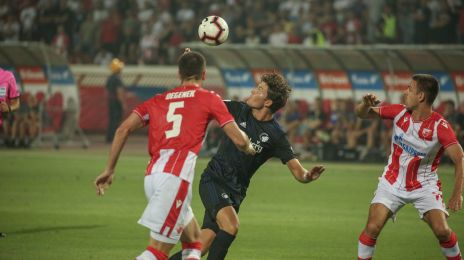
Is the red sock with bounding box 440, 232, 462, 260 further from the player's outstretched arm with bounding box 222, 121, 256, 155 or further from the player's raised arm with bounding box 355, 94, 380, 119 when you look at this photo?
the player's outstretched arm with bounding box 222, 121, 256, 155

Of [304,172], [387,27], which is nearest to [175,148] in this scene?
[304,172]

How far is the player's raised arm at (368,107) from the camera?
31.0 ft

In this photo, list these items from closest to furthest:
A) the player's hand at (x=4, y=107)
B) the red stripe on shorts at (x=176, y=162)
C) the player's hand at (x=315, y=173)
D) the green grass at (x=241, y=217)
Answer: the red stripe on shorts at (x=176, y=162)
the player's hand at (x=315, y=173)
the green grass at (x=241, y=217)
the player's hand at (x=4, y=107)

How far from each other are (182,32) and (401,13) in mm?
8873

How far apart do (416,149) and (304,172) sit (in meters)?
1.26

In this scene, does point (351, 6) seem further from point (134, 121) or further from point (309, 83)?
point (134, 121)

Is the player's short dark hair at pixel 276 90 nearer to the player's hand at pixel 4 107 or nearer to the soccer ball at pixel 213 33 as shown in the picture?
the soccer ball at pixel 213 33

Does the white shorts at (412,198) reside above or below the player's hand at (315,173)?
below

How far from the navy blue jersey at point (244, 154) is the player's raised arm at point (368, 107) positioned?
2.81 feet

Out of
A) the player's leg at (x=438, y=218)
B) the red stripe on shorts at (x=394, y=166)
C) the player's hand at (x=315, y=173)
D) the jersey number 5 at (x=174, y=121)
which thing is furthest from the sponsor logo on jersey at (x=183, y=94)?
the player's leg at (x=438, y=218)

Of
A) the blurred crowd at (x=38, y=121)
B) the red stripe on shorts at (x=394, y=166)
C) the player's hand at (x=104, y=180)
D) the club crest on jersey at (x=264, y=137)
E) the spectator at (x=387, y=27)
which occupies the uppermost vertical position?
the club crest on jersey at (x=264, y=137)

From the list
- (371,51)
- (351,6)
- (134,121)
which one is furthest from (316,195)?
(351,6)

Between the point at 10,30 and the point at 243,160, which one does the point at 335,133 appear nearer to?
the point at 10,30

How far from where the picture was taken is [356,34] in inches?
1174
